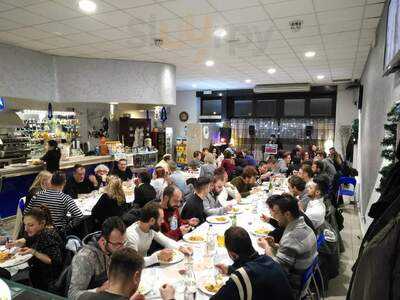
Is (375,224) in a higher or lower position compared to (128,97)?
lower

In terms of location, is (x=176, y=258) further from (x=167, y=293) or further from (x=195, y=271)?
(x=167, y=293)

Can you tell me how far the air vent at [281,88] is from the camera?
11.6m

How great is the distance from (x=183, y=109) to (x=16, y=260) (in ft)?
39.6

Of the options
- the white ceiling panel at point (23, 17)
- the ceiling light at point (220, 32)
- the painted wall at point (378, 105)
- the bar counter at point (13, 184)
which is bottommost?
the bar counter at point (13, 184)

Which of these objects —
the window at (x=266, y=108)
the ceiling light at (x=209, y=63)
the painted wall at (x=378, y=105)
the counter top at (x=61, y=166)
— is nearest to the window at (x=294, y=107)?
the window at (x=266, y=108)

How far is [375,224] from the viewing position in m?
1.50

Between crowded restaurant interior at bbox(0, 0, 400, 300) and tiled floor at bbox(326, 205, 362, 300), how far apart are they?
3 centimetres

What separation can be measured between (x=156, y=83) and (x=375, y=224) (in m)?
7.18

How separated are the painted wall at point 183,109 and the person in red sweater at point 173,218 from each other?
35.0 ft

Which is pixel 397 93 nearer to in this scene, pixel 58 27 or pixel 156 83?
pixel 58 27

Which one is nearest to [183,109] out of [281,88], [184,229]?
[281,88]

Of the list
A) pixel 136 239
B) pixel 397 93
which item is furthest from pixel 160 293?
pixel 397 93

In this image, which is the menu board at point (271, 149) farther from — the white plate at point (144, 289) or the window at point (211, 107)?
the white plate at point (144, 289)

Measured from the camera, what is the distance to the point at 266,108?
13.4 m
